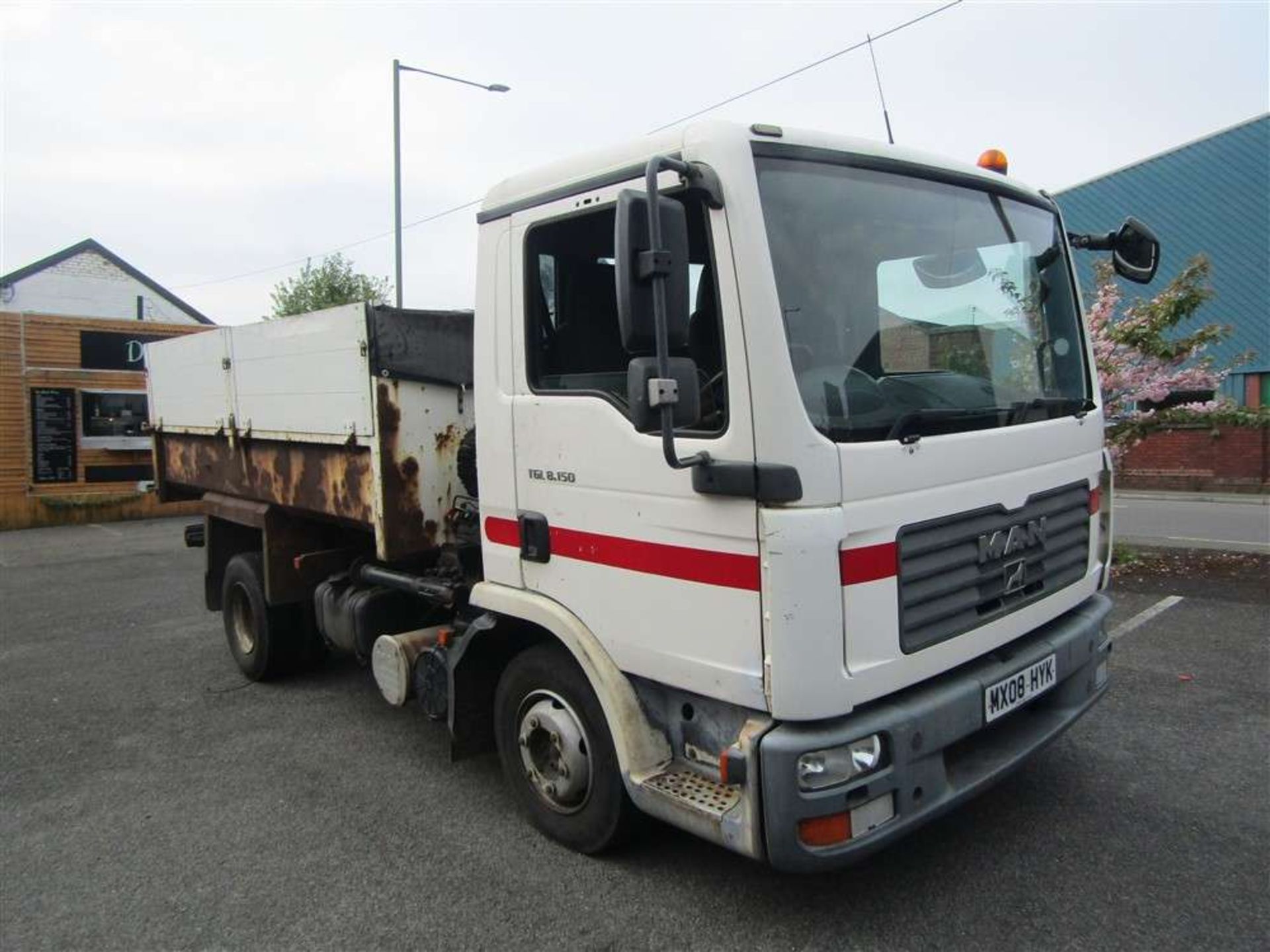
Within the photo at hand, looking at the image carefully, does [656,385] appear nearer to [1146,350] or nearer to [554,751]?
[554,751]

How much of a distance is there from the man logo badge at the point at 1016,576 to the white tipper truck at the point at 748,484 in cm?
3

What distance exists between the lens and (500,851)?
3463 mm

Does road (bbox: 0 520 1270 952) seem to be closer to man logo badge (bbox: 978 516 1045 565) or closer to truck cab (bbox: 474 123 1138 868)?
truck cab (bbox: 474 123 1138 868)

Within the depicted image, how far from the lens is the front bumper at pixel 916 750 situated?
99.8 inches

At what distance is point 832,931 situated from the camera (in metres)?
2.84

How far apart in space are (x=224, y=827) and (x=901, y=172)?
373 cm

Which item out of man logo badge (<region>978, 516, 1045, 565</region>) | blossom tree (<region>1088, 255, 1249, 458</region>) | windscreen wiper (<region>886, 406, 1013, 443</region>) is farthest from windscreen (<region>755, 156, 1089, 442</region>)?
blossom tree (<region>1088, 255, 1249, 458</region>)

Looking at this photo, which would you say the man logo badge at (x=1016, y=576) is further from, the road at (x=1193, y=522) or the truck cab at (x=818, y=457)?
the road at (x=1193, y=522)

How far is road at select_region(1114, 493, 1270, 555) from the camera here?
1059 cm

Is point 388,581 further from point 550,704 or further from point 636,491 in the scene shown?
point 636,491

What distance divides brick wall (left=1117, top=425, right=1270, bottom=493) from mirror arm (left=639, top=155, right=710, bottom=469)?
17.6 meters

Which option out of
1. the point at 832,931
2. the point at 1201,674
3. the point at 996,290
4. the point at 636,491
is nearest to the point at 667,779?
the point at 832,931

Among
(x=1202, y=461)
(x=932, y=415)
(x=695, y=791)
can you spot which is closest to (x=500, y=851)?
(x=695, y=791)

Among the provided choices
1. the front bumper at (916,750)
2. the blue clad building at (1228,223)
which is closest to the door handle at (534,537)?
the front bumper at (916,750)
